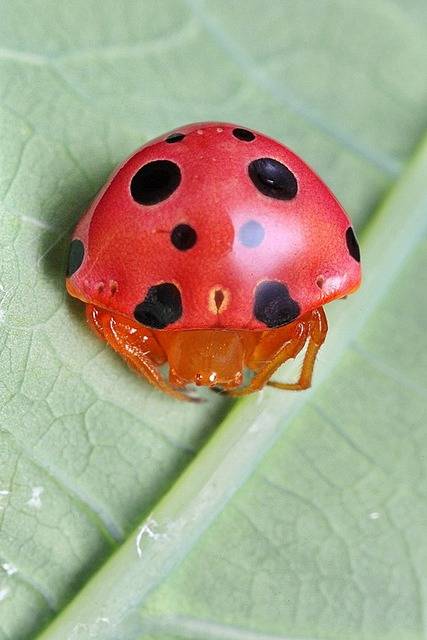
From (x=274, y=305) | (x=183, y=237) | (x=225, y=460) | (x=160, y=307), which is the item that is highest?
(x=183, y=237)

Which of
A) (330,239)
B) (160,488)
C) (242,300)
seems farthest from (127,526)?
(330,239)

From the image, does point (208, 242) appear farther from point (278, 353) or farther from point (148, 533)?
point (148, 533)

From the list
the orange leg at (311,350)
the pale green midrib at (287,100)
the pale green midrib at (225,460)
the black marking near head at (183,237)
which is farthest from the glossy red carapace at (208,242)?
the pale green midrib at (287,100)

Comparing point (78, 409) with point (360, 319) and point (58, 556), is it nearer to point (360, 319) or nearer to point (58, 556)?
point (58, 556)

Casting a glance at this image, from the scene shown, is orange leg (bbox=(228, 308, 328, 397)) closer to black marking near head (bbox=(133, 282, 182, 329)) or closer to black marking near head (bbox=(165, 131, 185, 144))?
black marking near head (bbox=(133, 282, 182, 329))

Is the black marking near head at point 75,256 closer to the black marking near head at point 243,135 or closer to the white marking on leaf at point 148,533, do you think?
the black marking near head at point 243,135

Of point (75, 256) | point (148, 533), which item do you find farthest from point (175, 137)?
point (148, 533)
